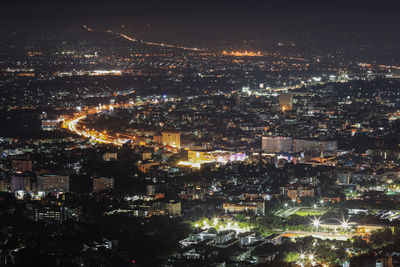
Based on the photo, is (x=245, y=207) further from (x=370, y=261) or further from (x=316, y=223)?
(x=370, y=261)

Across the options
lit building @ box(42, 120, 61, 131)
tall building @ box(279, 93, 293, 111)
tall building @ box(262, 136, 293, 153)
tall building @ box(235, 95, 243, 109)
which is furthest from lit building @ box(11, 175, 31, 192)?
tall building @ box(279, 93, 293, 111)

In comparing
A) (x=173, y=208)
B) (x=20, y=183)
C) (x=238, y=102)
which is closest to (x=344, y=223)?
(x=173, y=208)

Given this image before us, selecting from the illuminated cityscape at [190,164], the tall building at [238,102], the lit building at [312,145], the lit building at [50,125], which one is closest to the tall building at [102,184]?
the illuminated cityscape at [190,164]

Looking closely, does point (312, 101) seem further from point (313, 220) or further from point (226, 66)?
point (313, 220)

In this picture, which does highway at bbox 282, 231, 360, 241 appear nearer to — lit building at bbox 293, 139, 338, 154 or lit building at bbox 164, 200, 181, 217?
lit building at bbox 164, 200, 181, 217

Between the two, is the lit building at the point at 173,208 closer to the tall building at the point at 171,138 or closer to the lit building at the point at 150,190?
the lit building at the point at 150,190

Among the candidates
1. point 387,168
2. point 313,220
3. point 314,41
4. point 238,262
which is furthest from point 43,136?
point 314,41

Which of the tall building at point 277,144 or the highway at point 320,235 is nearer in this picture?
the highway at point 320,235
